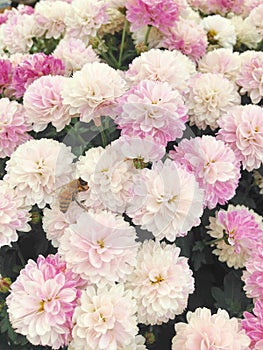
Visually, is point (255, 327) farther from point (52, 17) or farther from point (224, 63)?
point (52, 17)

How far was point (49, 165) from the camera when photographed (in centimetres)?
155

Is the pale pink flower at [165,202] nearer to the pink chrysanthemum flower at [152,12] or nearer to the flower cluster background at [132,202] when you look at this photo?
the flower cluster background at [132,202]

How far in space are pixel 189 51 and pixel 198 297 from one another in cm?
106

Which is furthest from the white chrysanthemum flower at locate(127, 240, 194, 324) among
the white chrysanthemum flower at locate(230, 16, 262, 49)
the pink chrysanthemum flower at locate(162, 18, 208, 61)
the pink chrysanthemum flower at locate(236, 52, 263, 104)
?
the white chrysanthemum flower at locate(230, 16, 262, 49)

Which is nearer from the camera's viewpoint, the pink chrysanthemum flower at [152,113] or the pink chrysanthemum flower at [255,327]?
the pink chrysanthemum flower at [255,327]

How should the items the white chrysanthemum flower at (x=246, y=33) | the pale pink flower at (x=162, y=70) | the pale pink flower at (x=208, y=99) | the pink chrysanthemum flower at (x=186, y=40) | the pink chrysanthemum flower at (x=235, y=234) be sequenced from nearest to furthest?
the pink chrysanthemum flower at (x=235, y=234)
the pale pink flower at (x=162, y=70)
the pale pink flower at (x=208, y=99)
the pink chrysanthemum flower at (x=186, y=40)
the white chrysanthemum flower at (x=246, y=33)

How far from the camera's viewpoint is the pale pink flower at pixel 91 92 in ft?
5.24

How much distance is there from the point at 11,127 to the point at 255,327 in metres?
1.01

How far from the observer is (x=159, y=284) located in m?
1.39

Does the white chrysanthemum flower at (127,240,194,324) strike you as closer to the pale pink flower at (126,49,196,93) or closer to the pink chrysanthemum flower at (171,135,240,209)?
the pink chrysanthemum flower at (171,135,240,209)

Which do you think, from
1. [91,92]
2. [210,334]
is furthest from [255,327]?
[91,92]

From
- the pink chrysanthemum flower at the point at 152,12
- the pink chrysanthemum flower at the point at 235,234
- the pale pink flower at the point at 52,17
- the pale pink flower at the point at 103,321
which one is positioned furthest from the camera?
the pale pink flower at the point at 52,17

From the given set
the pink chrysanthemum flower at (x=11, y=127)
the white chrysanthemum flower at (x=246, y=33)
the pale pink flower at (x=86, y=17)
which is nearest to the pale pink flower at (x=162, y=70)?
the pink chrysanthemum flower at (x=11, y=127)

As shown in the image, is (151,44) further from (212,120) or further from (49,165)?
(49,165)
